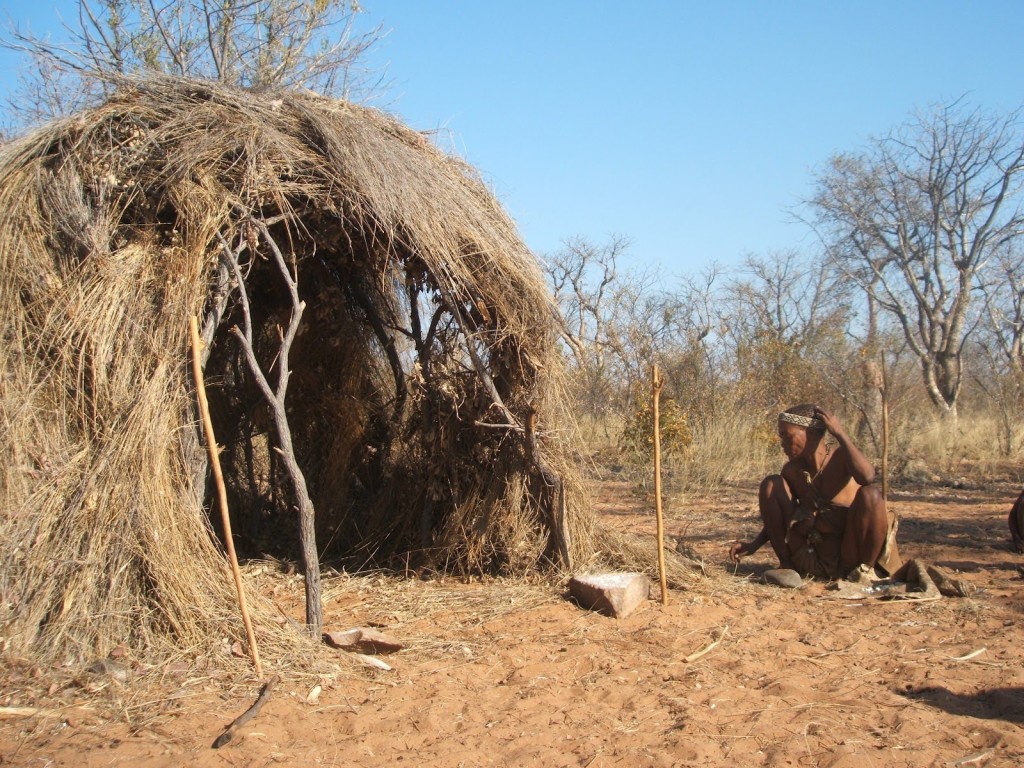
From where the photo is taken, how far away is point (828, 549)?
5773 mm

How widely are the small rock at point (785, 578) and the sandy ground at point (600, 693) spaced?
0.24ft

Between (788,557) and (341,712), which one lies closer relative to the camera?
(341,712)

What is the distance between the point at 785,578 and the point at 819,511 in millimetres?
477

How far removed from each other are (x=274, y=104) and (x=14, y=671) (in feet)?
10.6

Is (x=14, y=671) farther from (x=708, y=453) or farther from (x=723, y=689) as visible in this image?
(x=708, y=453)

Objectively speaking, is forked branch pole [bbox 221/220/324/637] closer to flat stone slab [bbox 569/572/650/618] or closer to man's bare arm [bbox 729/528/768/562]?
flat stone slab [bbox 569/572/650/618]

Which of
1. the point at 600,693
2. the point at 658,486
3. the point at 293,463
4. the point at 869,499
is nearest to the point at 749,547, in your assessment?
the point at 869,499

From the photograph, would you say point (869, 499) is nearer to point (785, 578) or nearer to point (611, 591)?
point (785, 578)

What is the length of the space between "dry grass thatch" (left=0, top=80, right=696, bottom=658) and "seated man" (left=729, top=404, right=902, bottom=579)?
3.72 ft

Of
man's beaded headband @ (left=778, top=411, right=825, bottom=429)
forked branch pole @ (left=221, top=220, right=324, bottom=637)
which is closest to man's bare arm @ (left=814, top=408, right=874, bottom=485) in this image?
man's beaded headband @ (left=778, top=411, right=825, bottom=429)

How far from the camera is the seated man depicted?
18.1 feet

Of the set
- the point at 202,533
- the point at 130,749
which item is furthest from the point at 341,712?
the point at 202,533

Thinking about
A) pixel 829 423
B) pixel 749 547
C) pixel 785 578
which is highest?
pixel 829 423

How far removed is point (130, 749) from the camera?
3.28 meters
